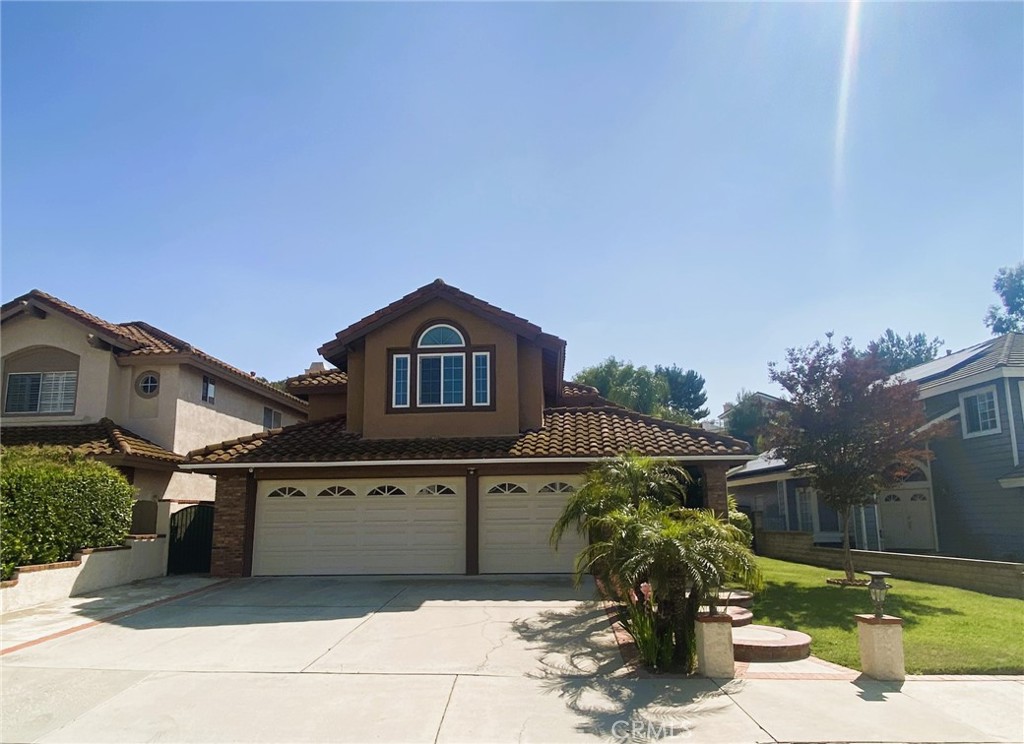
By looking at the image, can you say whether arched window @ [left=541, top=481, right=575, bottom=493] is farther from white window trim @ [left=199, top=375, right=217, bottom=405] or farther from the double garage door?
white window trim @ [left=199, top=375, right=217, bottom=405]

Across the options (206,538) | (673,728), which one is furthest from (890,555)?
(206,538)

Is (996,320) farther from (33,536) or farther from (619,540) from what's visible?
(33,536)

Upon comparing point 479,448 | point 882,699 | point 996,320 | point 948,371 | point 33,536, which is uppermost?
point 996,320

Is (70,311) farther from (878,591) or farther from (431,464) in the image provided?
(878,591)

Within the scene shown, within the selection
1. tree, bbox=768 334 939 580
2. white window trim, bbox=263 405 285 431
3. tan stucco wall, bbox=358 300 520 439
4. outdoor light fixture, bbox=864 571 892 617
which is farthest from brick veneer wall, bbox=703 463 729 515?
white window trim, bbox=263 405 285 431

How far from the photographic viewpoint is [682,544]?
26.5 ft

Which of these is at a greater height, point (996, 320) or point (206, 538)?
point (996, 320)

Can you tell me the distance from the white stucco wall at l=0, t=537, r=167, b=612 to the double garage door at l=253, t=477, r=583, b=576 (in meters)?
2.63

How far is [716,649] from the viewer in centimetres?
795

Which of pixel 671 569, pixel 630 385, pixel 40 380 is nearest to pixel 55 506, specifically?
pixel 40 380

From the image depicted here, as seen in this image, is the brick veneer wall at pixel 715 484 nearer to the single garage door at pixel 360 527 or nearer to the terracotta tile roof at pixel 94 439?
the single garage door at pixel 360 527

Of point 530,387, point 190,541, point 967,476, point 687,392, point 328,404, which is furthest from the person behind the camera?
point 687,392

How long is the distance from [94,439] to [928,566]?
21.7 metres

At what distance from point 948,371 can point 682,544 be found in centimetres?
1916
